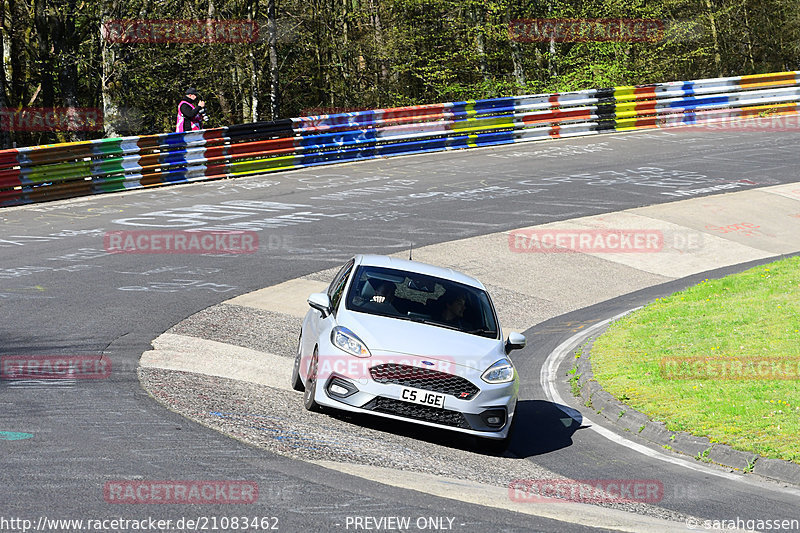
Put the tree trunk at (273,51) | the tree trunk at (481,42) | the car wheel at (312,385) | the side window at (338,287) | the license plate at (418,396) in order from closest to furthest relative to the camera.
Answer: the license plate at (418,396) → the car wheel at (312,385) → the side window at (338,287) → the tree trunk at (273,51) → the tree trunk at (481,42)

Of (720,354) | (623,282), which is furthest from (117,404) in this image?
(623,282)

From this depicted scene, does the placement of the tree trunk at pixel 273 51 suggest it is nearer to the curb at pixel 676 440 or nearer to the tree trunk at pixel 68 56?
the tree trunk at pixel 68 56

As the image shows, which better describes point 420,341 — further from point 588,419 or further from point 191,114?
point 191,114

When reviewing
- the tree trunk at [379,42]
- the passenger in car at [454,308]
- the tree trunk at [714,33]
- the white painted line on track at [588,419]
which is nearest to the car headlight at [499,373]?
the passenger in car at [454,308]

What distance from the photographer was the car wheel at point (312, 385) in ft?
29.4

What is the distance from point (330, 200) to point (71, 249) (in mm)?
6626

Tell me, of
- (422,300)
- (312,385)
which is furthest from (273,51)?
(312,385)

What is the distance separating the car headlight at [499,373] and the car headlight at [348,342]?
1130 millimetres

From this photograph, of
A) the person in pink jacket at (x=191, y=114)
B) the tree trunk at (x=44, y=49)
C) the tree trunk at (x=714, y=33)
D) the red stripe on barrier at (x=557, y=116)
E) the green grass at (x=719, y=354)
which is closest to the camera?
the green grass at (x=719, y=354)

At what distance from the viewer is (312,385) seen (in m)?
9.01

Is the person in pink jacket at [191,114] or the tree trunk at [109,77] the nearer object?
the person in pink jacket at [191,114]

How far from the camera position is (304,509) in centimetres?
620

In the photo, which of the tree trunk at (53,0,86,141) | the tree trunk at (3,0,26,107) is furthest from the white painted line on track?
the tree trunk at (3,0,26,107)

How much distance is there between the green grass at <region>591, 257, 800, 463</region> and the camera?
9.17 m
